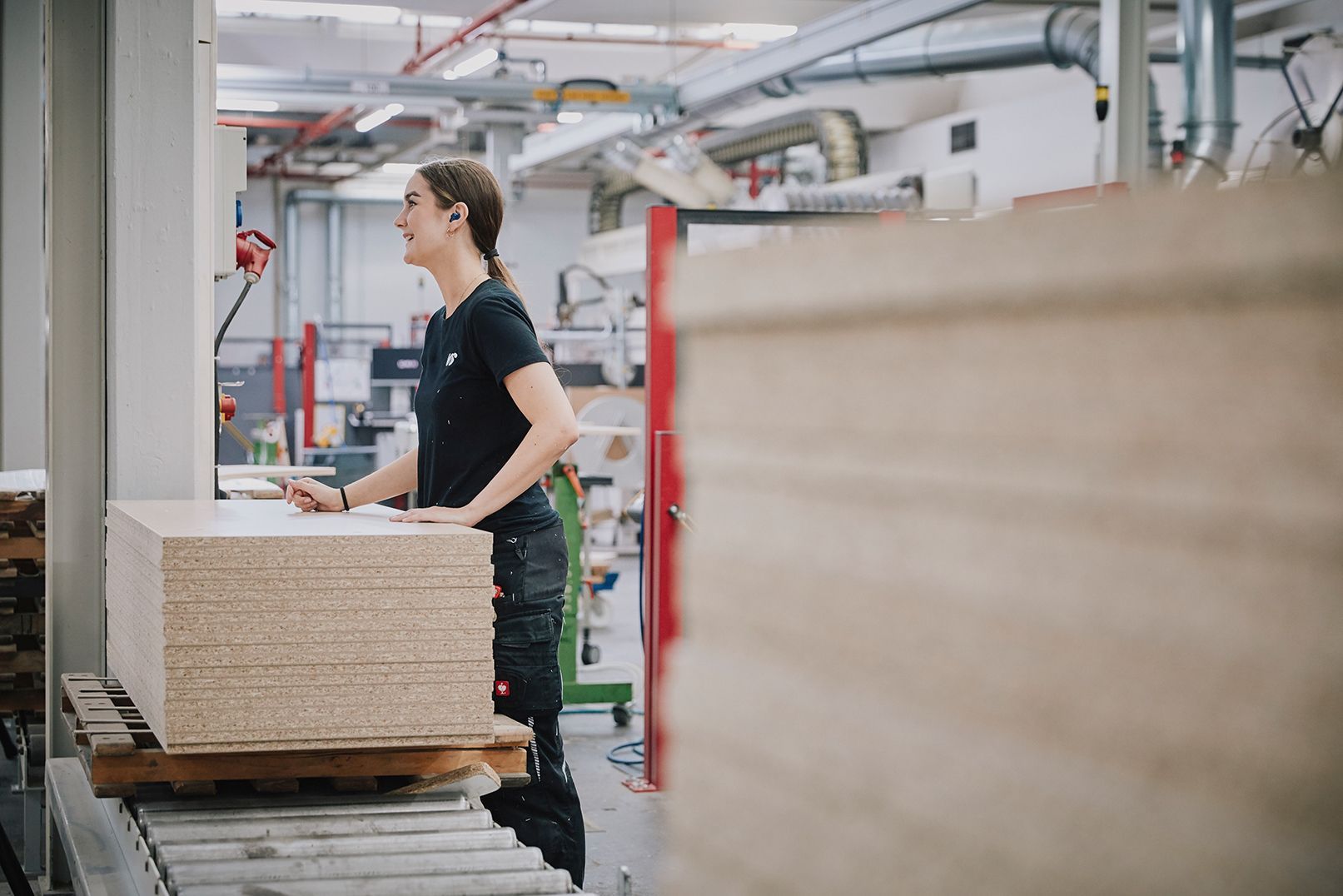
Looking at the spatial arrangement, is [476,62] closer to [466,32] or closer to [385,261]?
[466,32]

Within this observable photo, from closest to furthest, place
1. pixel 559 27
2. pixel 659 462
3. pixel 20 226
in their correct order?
1. pixel 659 462
2. pixel 20 226
3. pixel 559 27

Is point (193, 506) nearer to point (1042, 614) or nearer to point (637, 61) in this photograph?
point (1042, 614)

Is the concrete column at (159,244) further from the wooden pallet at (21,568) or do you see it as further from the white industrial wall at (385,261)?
the white industrial wall at (385,261)

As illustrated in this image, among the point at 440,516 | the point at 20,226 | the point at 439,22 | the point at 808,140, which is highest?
the point at 439,22

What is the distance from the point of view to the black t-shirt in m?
2.28

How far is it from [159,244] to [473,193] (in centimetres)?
96

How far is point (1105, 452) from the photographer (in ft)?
1.87

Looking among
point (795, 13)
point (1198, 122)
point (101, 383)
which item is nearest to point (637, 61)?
point (795, 13)

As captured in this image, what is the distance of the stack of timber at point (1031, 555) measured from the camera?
1.70 ft

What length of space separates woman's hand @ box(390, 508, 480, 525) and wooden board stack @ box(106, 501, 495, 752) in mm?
126

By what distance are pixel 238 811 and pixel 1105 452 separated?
1.67m

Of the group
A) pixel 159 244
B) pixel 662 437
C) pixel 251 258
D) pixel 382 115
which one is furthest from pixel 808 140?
pixel 159 244

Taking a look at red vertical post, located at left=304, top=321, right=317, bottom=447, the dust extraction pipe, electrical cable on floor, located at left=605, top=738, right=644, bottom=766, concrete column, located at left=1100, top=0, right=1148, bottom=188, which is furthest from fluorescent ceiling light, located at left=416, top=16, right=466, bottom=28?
electrical cable on floor, located at left=605, top=738, right=644, bottom=766

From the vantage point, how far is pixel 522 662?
92.0 inches
